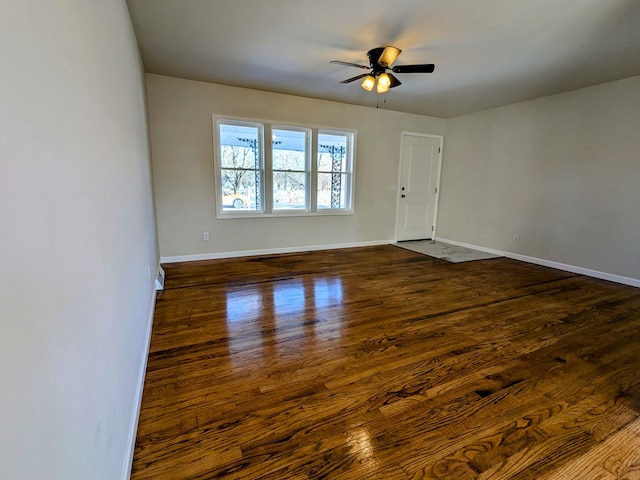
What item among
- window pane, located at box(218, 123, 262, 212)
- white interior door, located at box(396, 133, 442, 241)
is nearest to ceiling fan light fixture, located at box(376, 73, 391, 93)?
window pane, located at box(218, 123, 262, 212)

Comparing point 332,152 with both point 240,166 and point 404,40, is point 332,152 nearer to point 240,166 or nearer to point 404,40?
point 240,166

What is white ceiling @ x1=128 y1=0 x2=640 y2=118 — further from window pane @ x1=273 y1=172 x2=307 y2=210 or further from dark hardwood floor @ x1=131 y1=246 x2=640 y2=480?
dark hardwood floor @ x1=131 y1=246 x2=640 y2=480

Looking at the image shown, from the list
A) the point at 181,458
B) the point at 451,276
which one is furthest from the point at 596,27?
the point at 181,458

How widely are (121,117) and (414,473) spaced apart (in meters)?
2.35

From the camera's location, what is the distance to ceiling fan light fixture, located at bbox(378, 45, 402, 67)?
2908mm

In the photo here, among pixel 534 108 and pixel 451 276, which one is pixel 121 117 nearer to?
pixel 451 276

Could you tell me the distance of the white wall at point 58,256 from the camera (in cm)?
48

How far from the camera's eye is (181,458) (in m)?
1.33

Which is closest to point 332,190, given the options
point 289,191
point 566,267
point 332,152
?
point 332,152

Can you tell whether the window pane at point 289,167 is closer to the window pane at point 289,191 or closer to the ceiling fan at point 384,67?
the window pane at point 289,191

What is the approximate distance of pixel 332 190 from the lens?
17.7ft

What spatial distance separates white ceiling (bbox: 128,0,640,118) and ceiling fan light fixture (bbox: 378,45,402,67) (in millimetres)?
66

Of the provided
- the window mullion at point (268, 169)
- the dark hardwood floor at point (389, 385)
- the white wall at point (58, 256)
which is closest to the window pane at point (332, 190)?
the window mullion at point (268, 169)

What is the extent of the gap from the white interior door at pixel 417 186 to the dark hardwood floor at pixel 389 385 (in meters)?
2.87
